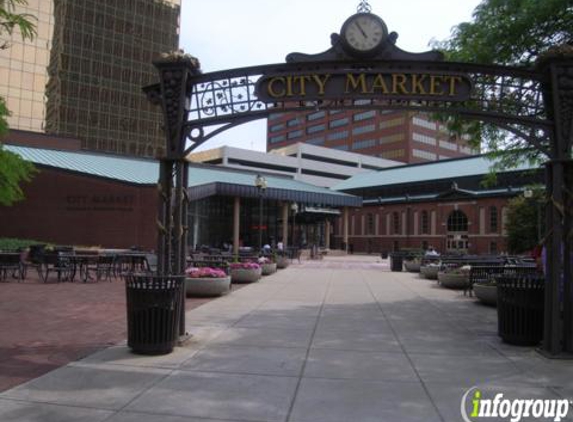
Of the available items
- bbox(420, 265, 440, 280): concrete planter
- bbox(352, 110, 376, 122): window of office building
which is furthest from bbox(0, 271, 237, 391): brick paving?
bbox(352, 110, 376, 122): window of office building

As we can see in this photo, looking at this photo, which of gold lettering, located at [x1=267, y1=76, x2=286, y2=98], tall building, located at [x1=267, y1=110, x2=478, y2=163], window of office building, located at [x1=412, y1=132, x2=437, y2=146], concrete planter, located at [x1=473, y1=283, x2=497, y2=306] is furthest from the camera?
window of office building, located at [x1=412, y1=132, x2=437, y2=146]

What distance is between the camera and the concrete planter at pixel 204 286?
14.1 metres

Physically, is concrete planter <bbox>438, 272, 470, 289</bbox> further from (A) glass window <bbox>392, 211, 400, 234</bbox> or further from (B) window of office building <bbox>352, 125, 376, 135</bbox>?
(B) window of office building <bbox>352, 125, 376, 135</bbox>

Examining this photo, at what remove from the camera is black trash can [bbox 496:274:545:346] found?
26.4ft

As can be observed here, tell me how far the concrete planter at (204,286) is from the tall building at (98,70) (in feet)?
203

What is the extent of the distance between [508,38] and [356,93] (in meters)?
5.79

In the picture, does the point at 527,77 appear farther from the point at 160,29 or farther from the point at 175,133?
the point at 160,29

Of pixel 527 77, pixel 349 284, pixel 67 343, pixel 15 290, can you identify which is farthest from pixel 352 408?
pixel 349 284

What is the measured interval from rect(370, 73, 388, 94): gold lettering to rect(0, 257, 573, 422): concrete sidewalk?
3.95 m

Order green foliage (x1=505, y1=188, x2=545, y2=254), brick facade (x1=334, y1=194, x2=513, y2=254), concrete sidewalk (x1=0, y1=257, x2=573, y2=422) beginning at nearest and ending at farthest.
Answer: concrete sidewalk (x1=0, y1=257, x2=573, y2=422) < green foliage (x1=505, y1=188, x2=545, y2=254) < brick facade (x1=334, y1=194, x2=513, y2=254)

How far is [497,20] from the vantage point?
12148 millimetres

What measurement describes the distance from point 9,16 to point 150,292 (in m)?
4.45

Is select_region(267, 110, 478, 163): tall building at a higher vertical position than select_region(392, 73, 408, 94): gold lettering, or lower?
higher

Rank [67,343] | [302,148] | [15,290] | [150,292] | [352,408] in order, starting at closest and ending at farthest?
[352,408] < [150,292] < [67,343] < [15,290] < [302,148]
